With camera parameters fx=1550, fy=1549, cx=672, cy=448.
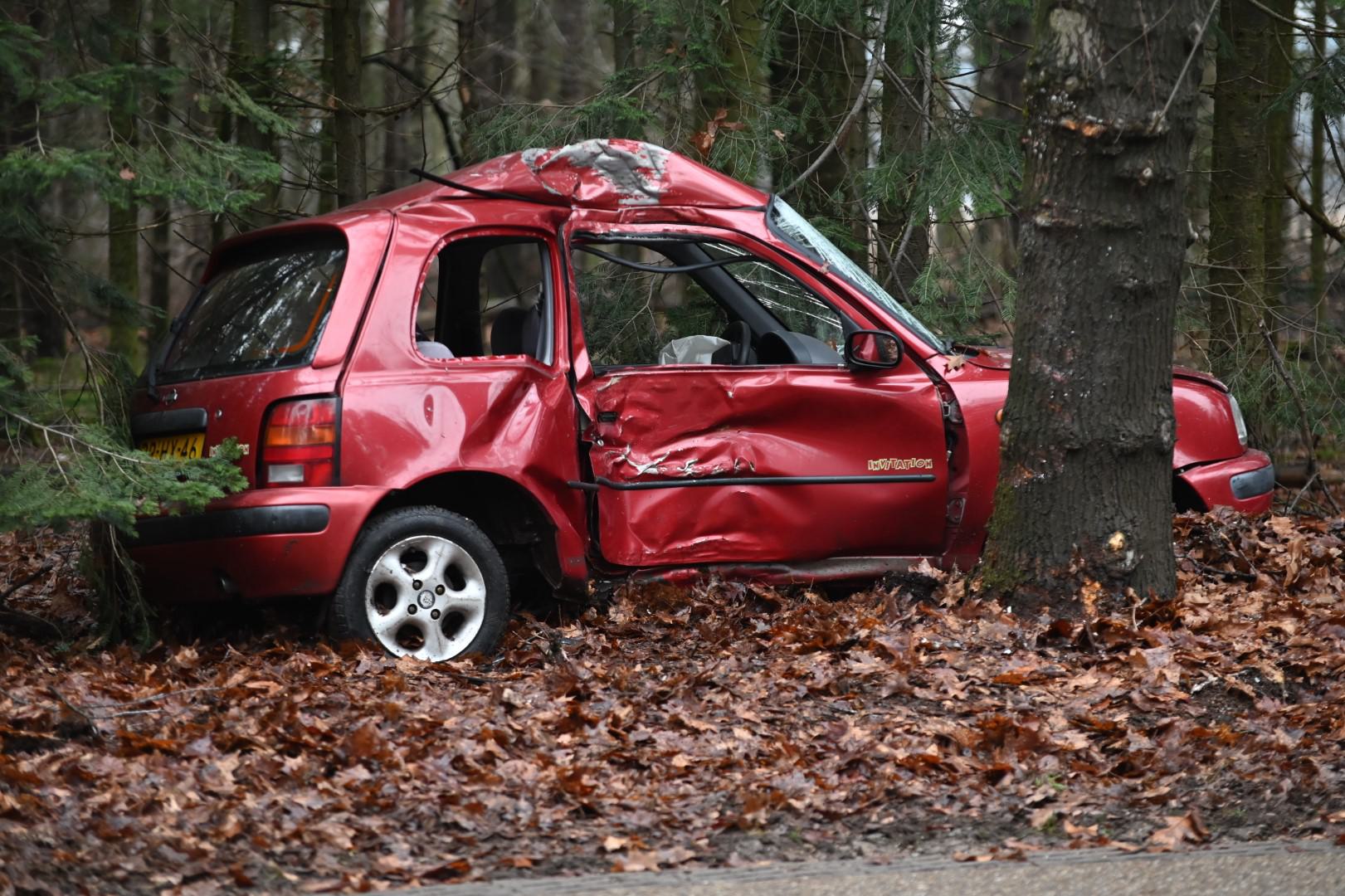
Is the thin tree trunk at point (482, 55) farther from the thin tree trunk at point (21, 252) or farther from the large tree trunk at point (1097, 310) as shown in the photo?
the large tree trunk at point (1097, 310)

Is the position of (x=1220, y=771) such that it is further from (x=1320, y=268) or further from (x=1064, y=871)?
(x=1320, y=268)

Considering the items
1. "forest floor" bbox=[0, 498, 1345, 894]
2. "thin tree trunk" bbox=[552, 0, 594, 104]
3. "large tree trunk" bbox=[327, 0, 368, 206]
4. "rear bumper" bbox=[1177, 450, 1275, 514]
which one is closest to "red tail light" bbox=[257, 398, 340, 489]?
"forest floor" bbox=[0, 498, 1345, 894]

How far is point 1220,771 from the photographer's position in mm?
5027

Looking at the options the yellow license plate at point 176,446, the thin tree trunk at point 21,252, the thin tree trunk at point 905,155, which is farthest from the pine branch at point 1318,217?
the thin tree trunk at point 21,252

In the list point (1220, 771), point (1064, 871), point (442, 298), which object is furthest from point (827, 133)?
point (1064, 871)

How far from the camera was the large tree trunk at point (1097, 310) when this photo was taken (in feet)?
21.4

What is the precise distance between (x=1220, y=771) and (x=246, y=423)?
12.7ft

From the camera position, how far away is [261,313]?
22.0 feet

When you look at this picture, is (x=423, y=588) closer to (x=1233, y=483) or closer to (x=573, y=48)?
(x=1233, y=483)

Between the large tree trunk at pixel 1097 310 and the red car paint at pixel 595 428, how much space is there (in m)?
0.61

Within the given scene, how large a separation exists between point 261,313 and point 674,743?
9.25 ft

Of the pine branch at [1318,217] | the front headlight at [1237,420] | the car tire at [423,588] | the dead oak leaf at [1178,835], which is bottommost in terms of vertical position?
the dead oak leaf at [1178,835]

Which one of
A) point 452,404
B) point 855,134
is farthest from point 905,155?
point 452,404

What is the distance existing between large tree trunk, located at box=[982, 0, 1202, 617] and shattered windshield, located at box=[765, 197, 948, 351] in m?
0.79
